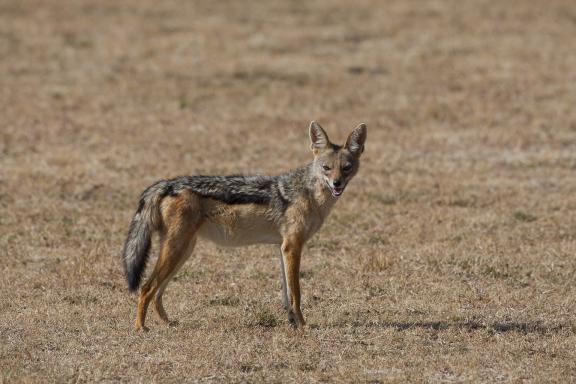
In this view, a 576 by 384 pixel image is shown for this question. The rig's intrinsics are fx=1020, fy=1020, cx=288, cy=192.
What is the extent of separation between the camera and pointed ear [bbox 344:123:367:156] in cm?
1044

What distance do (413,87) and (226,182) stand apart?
51.5 ft

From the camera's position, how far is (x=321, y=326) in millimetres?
10023

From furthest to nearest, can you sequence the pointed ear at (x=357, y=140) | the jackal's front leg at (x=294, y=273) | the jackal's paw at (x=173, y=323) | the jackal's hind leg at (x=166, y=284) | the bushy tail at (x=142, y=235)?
the pointed ear at (x=357, y=140), the jackal's paw at (x=173, y=323), the jackal's front leg at (x=294, y=273), the jackal's hind leg at (x=166, y=284), the bushy tail at (x=142, y=235)

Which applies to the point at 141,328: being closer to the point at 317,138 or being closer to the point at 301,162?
the point at 317,138

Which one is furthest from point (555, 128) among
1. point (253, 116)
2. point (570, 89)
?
point (253, 116)

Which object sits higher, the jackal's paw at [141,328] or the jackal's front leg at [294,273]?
the jackal's front leg at [294,273]

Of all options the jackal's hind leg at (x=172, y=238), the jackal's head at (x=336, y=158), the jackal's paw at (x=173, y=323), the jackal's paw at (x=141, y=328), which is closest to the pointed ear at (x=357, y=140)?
the jackal's head at (x=336, y=158)

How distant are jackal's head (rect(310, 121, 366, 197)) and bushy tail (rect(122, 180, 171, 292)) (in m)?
1.58

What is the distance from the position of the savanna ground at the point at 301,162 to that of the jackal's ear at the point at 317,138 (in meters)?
1.72

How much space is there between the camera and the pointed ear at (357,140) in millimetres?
10438

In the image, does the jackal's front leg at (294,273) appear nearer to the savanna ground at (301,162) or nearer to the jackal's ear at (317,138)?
the savanna ground at (301,162)

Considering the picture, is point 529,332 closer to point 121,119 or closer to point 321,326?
point 321,326

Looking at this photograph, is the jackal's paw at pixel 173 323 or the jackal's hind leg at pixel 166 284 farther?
the jackal's paw at pixel 173 323

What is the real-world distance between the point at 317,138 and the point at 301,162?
327 inches
